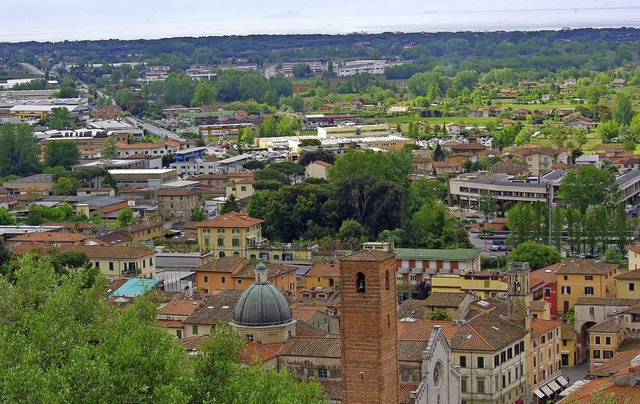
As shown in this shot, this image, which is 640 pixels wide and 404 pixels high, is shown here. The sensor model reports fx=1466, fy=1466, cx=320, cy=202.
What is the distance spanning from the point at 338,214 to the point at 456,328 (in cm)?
1905

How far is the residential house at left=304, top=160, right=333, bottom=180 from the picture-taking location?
60.6 m

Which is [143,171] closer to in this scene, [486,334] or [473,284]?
[473,284]

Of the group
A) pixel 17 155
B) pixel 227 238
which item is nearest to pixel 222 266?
pixel 227 238

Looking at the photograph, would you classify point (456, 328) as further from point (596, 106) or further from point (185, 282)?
point (596, 106)

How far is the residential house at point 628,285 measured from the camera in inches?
1318

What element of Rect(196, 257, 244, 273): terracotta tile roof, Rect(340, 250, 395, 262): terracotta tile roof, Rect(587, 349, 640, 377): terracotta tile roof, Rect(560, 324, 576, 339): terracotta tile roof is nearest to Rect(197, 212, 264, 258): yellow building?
Rect(196, 257, 244, 273): terracotta tile roof

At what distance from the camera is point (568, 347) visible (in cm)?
3070

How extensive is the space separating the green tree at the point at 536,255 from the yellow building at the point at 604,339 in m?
8.15

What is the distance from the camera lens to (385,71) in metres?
144

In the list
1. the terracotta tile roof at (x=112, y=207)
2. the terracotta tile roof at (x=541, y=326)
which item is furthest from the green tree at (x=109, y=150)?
the terracotta tile roof at (x=541, y=326)

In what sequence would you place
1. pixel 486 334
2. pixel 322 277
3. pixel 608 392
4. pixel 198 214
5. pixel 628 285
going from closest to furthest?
pixel 608 392
pixel 486 334
pixel 628 285
pixel 322 277
pixel 198 214

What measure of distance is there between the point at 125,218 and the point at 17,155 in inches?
784

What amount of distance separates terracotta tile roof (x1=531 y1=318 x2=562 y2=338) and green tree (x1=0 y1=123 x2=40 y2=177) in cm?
4135

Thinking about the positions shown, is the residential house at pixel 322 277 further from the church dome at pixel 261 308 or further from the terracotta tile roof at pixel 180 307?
the church dome at pixel 261 308
